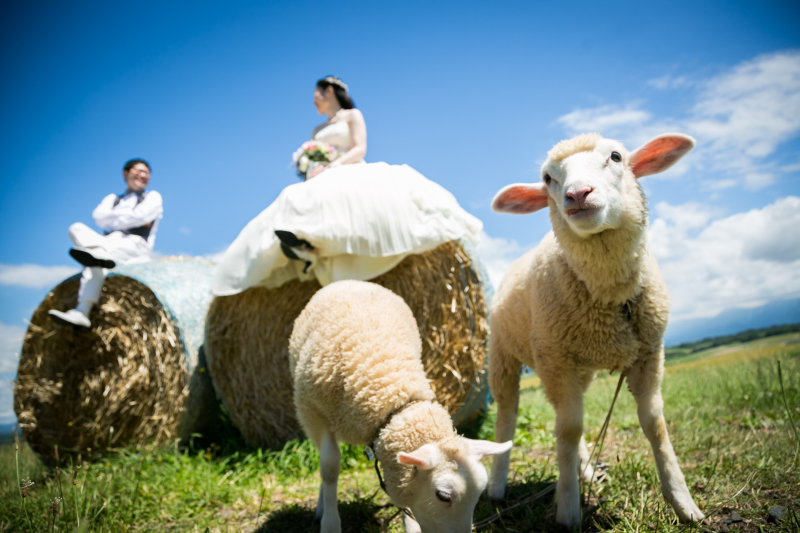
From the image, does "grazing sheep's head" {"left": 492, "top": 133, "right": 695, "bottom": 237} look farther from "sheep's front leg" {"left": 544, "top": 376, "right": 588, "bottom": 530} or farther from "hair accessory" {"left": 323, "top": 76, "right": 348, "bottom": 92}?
"hair accessory" {"left": 323, "top": 76, "right": 348, "bottom": 92}

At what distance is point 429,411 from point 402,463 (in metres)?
0.28

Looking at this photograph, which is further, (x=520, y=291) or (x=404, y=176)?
(x=404, y=176)

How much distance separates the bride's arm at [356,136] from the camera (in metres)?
4.80

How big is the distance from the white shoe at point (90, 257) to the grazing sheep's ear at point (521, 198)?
13.0 feet

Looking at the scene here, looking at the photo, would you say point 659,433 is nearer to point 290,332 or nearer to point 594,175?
point 594,175

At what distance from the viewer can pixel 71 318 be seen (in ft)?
14.0

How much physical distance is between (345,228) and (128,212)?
3.24m

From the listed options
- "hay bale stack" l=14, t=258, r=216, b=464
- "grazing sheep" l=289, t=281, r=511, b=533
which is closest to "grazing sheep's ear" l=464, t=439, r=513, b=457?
"grazing sheep" l=289, t=281, r=511, b=533

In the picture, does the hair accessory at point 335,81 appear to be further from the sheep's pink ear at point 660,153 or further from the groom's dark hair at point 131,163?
the sheep's pink ear at point 660,153

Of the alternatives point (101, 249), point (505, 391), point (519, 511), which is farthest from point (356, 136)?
point (519, 511)

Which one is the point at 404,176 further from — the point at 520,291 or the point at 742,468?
the point at 742,468

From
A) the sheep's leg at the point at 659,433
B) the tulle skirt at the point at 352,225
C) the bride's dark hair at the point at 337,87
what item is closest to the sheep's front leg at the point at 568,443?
the sheep's leg at the point at 659,433

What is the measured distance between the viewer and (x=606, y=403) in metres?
4.98

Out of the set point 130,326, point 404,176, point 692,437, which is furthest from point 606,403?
point 130,326
